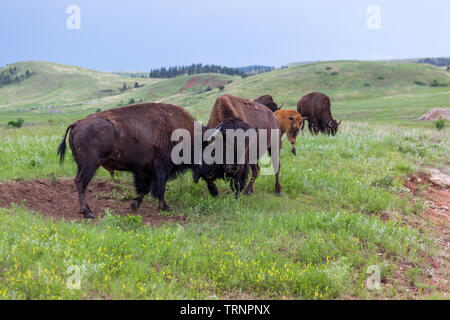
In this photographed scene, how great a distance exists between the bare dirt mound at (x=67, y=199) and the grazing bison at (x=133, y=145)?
313 mm

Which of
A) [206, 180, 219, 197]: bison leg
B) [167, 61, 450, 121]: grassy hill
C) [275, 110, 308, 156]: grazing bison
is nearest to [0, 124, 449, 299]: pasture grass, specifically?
[206, 180, 219, 197]: bison leg

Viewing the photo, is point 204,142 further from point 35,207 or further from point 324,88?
point 324,88

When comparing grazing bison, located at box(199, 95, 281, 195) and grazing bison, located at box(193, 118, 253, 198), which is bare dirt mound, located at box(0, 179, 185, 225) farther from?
grazing bison, located at box(199, 95, 281, 195)

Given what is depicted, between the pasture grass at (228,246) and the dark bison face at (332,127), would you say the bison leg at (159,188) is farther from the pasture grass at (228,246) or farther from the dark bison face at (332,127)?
the dark bison face at (332,127)

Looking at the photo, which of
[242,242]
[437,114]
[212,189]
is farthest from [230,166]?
[437,114]

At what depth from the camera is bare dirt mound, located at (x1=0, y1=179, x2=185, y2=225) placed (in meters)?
6.84

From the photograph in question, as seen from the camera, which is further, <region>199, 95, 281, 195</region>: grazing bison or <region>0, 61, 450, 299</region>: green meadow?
<region>199, 95, 281, 195</region>: grazing bison

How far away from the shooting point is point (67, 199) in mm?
7520

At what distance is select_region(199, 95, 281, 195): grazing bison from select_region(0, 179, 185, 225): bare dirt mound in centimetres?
154

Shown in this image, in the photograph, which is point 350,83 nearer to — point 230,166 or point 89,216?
point 230,166

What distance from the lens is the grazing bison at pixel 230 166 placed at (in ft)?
22.8

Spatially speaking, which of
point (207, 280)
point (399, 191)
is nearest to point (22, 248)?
point (207, 280)

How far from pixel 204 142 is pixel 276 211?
198cm

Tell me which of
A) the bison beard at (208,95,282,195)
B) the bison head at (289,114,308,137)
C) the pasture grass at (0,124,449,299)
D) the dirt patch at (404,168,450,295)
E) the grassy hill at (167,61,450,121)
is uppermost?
the grassy hill at (167,61,450,121)
